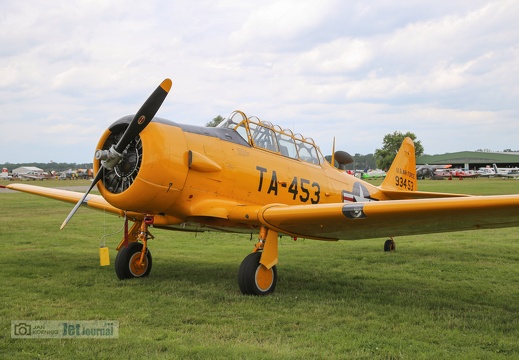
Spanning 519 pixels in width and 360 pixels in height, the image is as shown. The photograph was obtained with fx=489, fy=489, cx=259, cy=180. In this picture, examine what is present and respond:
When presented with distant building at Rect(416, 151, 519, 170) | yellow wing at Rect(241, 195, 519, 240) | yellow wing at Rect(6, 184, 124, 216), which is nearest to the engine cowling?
yellow wing at Rect(241, 195, 519, 240)

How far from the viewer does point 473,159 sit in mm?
106500

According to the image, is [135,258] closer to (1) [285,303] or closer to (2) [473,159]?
(1) [285,303]

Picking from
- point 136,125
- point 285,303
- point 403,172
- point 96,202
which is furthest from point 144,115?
point 403,172

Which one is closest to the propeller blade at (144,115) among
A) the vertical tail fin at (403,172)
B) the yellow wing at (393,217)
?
the yellow wing at (393,217)

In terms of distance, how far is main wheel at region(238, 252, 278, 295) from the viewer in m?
6.23

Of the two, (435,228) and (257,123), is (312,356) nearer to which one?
(435,228)

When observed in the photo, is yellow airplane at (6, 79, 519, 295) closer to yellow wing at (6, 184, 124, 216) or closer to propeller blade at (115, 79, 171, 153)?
propeller blade at (115, 79, 171, 153)

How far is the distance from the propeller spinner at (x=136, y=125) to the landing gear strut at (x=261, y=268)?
2.08 meters

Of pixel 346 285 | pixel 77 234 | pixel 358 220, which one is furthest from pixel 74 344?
pixel 77 234

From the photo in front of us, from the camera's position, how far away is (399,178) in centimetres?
1153

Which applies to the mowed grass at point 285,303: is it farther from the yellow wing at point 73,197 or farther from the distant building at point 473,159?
the distant building at point 473,159

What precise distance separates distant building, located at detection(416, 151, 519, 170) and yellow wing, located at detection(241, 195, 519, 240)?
10676 centimetres

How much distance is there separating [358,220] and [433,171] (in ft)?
248

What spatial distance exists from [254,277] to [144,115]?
2.46 metres
